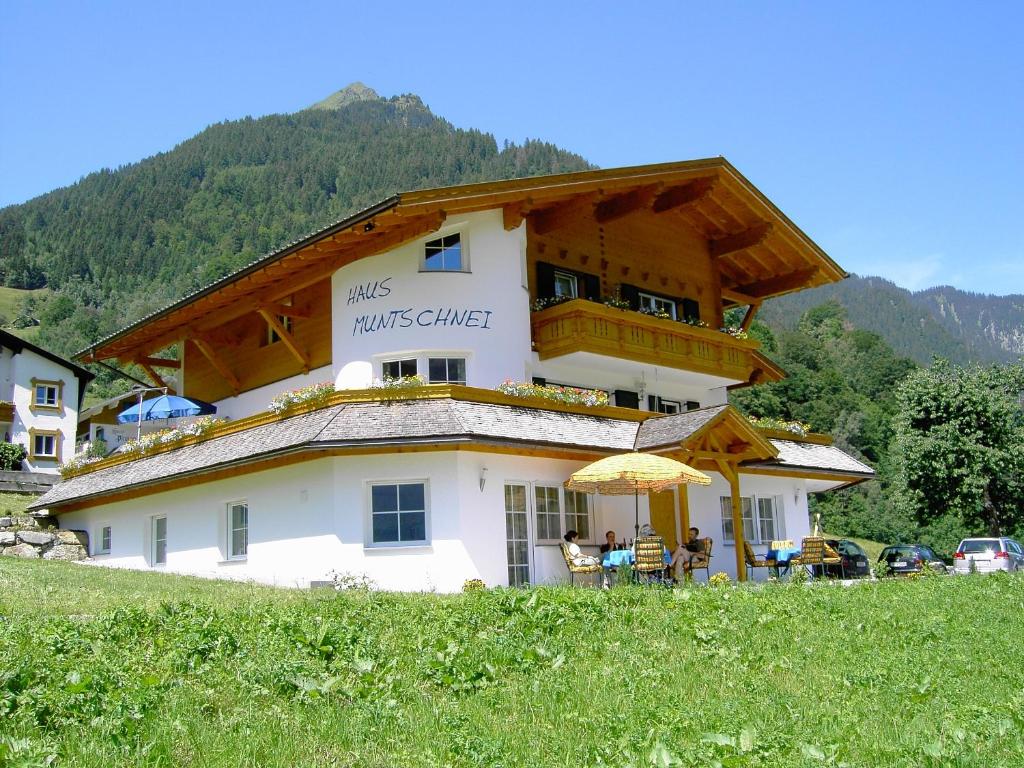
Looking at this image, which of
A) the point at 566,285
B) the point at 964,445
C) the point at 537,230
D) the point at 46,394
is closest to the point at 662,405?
the point at 566,285

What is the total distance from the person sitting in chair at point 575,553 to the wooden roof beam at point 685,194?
1007cm

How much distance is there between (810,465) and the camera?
2733 cm

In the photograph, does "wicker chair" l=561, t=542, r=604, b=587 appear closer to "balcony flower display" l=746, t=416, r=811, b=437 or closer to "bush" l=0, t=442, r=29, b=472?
"balcony flower display" l=746, t=416, r=811, b=437

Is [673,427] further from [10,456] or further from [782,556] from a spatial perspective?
[10,456]

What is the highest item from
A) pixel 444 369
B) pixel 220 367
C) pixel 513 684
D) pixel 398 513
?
pixel 220 367

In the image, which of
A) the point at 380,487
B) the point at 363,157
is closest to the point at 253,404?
the point at 380,487

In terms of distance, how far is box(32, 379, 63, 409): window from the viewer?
56688mm

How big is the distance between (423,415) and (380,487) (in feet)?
5.37

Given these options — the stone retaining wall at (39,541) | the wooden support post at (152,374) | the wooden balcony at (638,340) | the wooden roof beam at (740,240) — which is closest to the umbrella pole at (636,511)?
the wooden balcony at (638,340)

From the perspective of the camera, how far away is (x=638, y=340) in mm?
24750

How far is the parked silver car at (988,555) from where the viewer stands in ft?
101

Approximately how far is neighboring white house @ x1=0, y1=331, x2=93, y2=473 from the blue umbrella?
103 ft

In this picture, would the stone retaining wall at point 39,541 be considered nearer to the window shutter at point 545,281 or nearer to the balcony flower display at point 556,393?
Answer: the balcony flower display at point 556,393

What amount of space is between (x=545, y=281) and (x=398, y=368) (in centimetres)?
408
